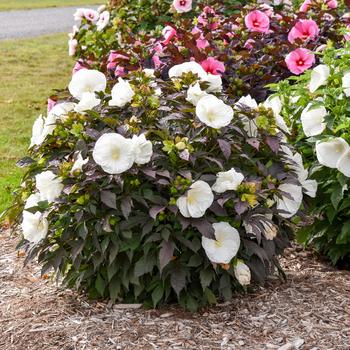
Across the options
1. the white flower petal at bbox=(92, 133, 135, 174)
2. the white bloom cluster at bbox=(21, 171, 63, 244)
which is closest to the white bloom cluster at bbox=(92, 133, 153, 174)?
the white flower petal at bbox=(92, 133, 135, 174)

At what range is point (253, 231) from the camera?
327 centimetres

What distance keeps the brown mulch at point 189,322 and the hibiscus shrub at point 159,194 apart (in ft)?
0.30

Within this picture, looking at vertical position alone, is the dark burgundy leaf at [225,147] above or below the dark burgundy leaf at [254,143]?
above

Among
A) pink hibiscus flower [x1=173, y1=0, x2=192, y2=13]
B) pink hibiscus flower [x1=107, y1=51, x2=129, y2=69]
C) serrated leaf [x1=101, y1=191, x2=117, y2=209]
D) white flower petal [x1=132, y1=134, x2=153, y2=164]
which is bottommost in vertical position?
pink hibiscus flower [x1=173, y1=0, x2=192, y2=13]

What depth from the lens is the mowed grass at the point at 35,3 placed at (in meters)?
22.4

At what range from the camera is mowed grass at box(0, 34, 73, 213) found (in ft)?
22.3

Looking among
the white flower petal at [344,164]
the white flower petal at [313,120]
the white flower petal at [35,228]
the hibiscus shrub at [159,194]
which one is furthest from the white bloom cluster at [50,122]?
the white flower petal at [344,164]

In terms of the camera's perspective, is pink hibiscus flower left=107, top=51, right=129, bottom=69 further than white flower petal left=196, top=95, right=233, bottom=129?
Yes

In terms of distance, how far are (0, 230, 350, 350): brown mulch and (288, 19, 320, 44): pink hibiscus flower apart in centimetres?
217

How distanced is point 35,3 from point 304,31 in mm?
20162

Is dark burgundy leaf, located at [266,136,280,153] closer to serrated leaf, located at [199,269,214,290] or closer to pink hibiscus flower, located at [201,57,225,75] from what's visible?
serrated leaf, located at [199,269,214,290]

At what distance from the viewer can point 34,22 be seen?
18375 millimetres

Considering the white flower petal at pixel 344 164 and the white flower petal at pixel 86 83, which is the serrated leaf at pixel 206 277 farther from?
the white flower petal at pixel 86 83

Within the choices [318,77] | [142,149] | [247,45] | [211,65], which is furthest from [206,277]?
[247,45]
